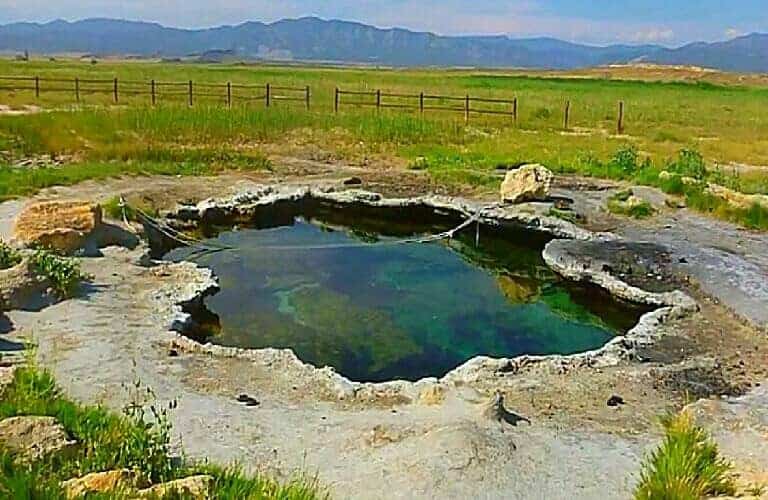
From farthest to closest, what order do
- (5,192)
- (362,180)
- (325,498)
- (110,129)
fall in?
Result: (110,129), (362,180), (5,192), (325,498)

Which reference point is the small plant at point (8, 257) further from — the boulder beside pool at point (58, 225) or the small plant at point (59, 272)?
the boulder beside pool at point (58, 225)

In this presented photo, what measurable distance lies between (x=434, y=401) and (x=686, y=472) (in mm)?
3271

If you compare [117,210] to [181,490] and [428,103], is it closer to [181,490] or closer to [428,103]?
[181,490]

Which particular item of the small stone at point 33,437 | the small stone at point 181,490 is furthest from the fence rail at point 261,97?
the small stone at point 181,490

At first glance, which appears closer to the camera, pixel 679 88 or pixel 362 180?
pixel 362 180

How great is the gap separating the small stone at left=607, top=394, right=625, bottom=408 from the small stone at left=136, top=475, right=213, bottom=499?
5171mm

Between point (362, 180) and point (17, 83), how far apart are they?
3438 cm

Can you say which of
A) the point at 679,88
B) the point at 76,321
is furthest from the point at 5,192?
the point at 679,88

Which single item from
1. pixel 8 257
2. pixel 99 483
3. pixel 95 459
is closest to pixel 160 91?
pixel 8 257

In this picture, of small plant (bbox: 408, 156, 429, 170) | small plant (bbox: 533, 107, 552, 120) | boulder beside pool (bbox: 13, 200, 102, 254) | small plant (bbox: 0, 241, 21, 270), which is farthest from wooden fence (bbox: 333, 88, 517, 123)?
small plant (bbox: 0, 241, 21, 270)

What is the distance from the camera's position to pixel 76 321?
11.2m

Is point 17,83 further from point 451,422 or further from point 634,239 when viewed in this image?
point 451,422

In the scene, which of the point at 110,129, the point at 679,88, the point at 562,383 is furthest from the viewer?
the point at 679,88

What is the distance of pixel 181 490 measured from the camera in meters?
5.41
